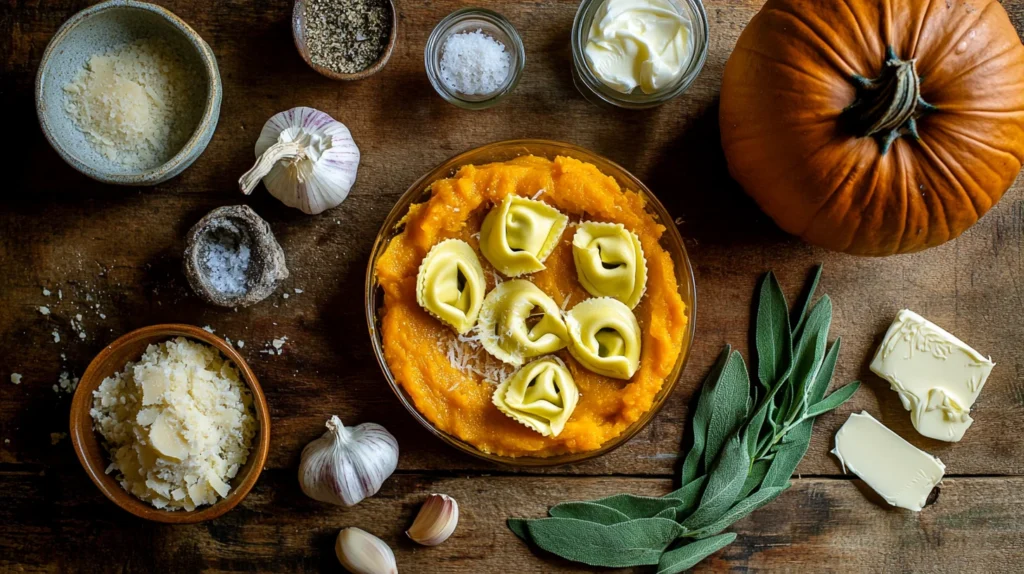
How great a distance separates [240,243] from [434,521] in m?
0.99

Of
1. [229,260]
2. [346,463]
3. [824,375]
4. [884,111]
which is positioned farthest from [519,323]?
[884,111]

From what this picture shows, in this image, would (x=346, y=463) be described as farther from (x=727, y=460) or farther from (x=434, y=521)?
(x=727, y=460)

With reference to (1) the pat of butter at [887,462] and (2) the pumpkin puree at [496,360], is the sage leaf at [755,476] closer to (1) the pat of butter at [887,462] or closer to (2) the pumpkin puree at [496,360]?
(1) the pat of butter at [887,462]

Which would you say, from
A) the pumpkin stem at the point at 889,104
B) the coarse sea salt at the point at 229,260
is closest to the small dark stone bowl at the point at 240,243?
the coarse sea salt at the point at 229,260

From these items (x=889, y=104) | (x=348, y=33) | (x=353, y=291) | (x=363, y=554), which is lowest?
(x=363, y=554)

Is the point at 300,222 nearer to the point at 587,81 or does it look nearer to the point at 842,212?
the point at 587,81

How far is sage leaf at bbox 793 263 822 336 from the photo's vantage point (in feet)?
7.54

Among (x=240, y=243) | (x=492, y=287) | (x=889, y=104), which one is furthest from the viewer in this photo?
(x=492, y=287)

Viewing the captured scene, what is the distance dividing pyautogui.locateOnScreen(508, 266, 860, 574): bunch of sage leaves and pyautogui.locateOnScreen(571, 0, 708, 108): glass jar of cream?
705 mm

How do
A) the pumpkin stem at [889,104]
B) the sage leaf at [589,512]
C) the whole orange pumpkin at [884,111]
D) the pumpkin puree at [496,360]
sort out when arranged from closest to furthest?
1. the pumpkin stem at [889,104]
2. the whole orange pumpkin at [884,111]
3. the pumpkin puree at [496,360]
4. the sage leaf at [589,512]

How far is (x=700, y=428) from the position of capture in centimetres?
227

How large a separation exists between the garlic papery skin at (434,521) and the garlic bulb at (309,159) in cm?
94

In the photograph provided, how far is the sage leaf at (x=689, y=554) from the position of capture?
2.22m

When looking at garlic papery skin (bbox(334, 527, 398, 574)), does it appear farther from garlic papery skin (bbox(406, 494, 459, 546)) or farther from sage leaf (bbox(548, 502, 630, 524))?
sage leaf (bbox(548, 502, 630, 524))
